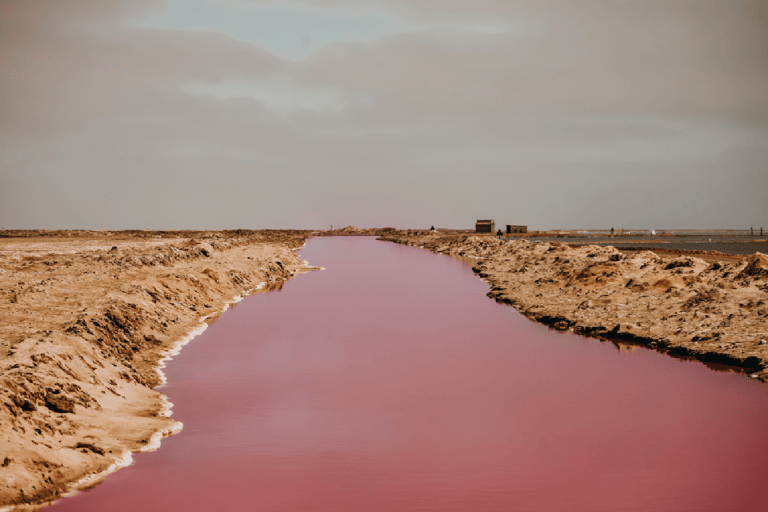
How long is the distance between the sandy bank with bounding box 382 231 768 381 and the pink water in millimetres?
1358

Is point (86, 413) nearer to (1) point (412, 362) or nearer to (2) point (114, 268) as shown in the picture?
(1) point (412, 362)

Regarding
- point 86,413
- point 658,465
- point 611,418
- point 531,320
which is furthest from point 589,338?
point 86,413

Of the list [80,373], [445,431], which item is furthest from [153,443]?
[445,431]

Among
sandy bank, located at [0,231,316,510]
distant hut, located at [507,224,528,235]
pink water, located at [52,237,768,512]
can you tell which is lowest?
pink water, located at [52,237,768,512]

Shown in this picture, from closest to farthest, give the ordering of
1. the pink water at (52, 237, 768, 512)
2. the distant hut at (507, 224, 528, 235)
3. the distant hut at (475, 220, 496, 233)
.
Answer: the pink water at (52, 237, 768, 512), the distant hut at (475, 220, 496, 233), the distant hut at (507, 224, 528, 235)

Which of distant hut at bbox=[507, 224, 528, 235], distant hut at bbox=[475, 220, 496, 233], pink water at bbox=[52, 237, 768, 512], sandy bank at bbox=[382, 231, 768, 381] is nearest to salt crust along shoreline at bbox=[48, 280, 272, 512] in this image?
pink water at bbox=[52, 237, 768, 512]

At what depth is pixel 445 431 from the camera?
441 inches

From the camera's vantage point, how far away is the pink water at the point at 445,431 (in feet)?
28.1

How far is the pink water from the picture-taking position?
28.1 ft

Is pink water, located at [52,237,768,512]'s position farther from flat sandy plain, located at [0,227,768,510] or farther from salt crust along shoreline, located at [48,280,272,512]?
flat sandy plain, located at [0,227,768,510]

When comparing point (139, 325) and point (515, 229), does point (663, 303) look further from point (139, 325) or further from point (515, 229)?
point (515, 229)

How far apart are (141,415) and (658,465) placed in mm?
8961

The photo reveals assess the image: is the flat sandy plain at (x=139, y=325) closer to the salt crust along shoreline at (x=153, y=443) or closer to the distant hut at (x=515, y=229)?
the salt crust along shoreline at (x=153, y=443)

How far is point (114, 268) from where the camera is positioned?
3073 cm
